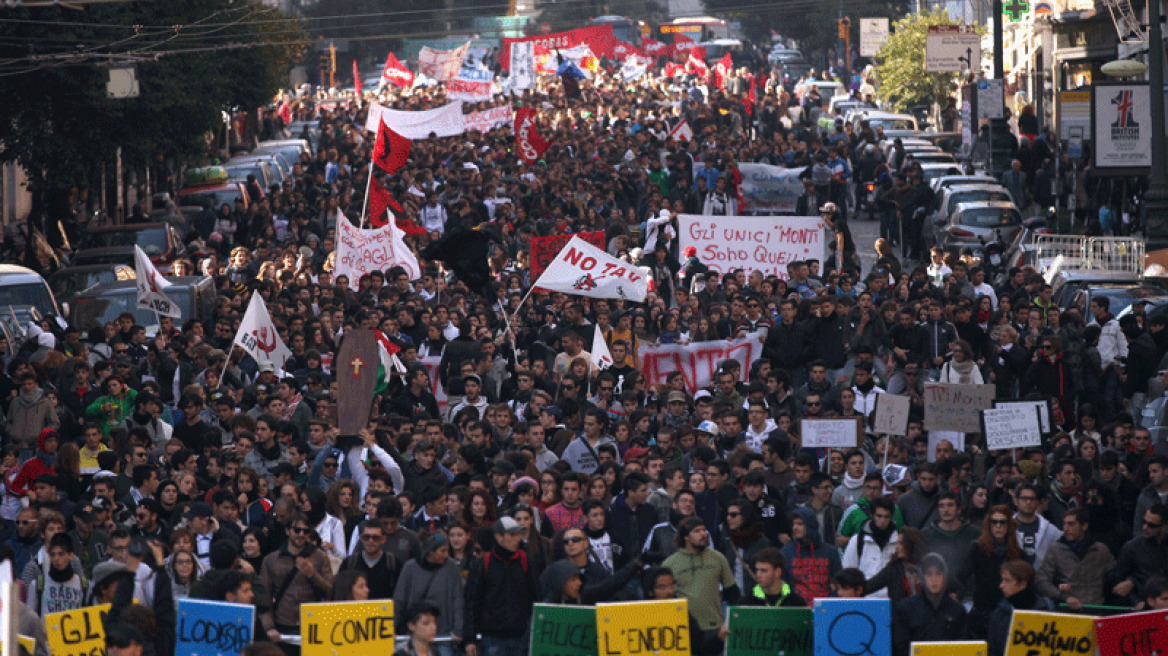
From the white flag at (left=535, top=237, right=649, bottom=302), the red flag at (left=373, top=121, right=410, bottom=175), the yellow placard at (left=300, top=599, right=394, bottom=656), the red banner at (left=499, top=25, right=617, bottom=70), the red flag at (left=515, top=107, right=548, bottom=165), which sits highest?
the red banner at (left=499, top=25, right=617, bottom=70)

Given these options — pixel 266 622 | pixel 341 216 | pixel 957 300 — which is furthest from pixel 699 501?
pixel 341 216

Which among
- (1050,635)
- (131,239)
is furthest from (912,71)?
(1050,635)

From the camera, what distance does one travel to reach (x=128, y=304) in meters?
20.6

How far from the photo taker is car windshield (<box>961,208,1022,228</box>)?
26531 mm

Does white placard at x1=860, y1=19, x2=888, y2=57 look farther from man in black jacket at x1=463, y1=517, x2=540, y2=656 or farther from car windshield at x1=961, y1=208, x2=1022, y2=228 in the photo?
man in black jacket at x1=463, y1=517, x2=540, y2=656

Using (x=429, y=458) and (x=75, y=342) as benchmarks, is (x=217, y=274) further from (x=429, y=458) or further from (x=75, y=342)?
(x=429, y=458)

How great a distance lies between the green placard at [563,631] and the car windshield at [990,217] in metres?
18.2

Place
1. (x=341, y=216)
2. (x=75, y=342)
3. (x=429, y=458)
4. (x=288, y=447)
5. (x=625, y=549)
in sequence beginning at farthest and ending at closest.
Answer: (x=341, y=216)
(x=75, y=342)
(x=288, y=447)
(x=429, y=458)
(x=625, y=549)

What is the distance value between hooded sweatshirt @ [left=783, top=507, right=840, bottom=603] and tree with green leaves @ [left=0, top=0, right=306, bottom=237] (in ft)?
59.1

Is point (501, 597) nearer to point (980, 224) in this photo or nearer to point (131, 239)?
point (980, 224)

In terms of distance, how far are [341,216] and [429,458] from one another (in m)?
9.04

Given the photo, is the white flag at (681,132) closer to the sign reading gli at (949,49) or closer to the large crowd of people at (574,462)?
the sign reading gli at (949,49)

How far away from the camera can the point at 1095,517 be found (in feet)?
38.9

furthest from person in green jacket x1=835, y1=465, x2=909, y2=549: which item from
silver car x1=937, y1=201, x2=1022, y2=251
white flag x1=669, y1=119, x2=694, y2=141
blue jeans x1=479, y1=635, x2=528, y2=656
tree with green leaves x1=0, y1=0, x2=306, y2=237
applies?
white flag x1=669, y1=119, x2=694, y2=141
